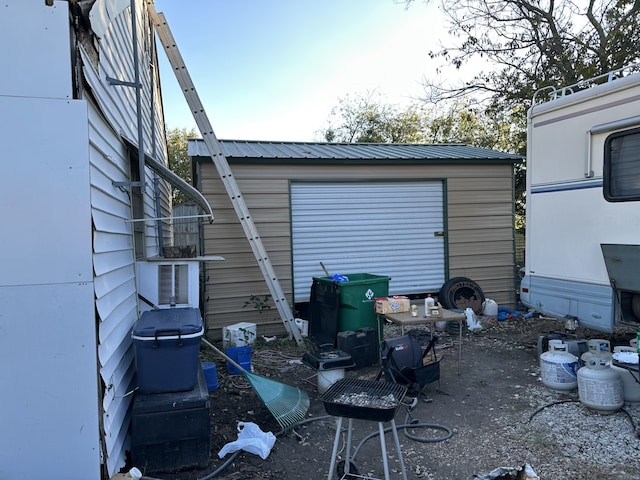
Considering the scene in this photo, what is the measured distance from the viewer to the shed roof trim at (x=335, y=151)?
7.59 metres

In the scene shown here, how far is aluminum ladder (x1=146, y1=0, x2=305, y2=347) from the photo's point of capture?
20.8 ft

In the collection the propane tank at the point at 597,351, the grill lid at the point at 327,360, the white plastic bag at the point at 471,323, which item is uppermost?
the propane tank at the point at 597,351

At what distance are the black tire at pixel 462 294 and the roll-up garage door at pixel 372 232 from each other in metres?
0.35

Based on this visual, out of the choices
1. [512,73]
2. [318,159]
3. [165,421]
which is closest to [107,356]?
[165,421]

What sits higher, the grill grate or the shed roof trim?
the shed roof trim

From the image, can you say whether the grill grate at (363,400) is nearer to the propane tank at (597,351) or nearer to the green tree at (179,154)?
the propane tank at (597,351)

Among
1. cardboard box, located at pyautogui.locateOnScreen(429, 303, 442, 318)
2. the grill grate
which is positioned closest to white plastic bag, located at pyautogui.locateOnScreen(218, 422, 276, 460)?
the grill grate

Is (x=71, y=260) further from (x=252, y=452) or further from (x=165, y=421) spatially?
(x=252, y=452)

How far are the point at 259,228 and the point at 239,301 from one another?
124 centimetres

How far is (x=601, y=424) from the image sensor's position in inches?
154

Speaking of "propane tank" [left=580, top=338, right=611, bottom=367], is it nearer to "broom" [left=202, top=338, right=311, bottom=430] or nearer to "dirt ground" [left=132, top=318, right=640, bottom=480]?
"dirt ground" [left=132, top=318, right=640, bottom=480]

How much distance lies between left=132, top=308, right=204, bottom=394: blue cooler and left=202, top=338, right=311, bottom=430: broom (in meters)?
0.82

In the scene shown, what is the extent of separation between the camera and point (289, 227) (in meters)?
7.56

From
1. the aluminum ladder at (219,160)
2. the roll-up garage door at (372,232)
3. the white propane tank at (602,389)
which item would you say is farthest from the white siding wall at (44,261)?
the roll-up garage door at (372,232)
